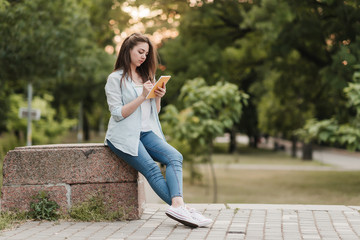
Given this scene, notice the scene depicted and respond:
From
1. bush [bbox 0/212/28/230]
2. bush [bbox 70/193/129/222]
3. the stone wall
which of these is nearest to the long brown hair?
the stone wall

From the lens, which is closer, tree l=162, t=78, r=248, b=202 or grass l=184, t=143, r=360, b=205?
tree l=162, t=78, r=248, b=202

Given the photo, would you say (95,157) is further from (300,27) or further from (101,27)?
(101,27)

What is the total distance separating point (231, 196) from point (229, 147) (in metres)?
34.3

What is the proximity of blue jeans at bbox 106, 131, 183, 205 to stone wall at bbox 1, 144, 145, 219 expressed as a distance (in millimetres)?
214

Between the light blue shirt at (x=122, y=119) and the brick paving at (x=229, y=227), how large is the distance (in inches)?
30.1

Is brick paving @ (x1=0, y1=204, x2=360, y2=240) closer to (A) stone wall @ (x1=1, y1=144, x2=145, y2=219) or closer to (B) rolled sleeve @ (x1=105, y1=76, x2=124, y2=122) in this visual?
(A) stone wall @ (x1=1, y1=144, x2=145, y2=219)

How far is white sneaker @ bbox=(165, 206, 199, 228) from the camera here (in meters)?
5.44

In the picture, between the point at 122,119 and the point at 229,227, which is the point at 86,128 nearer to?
the point at 122,119

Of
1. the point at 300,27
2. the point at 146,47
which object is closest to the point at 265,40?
the point at 300,27

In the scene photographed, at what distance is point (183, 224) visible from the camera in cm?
564

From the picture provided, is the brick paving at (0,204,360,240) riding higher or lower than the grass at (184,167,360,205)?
higher

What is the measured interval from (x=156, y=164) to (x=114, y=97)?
76 cm

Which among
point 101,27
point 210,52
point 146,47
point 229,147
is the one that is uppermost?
point 101,27

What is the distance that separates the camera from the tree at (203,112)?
14133mm
